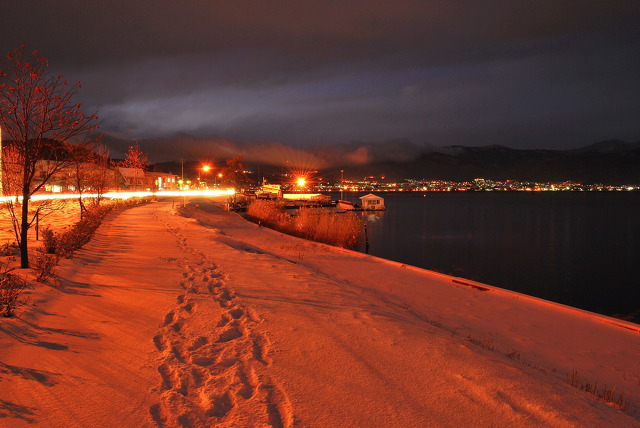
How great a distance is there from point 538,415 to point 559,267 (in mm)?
25260

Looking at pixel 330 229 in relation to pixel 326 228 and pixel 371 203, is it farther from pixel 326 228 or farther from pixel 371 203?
pixel 371 203

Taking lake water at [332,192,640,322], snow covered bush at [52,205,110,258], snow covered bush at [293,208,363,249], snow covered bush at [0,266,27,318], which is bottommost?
lake water at [332,192,640,322]

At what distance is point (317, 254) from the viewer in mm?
17125

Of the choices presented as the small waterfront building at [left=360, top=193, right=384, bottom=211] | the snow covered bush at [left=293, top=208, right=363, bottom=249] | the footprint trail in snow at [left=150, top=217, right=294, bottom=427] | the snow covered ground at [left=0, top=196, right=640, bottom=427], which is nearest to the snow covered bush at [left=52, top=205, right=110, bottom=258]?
the snow covered ground at [left=0, top=196, right=640, bottom=427]

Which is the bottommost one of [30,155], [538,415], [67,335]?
[538,415]

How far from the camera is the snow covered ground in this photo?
353 cm

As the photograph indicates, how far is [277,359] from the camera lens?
465 cm

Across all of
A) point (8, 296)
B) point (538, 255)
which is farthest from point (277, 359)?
point (538, 255)

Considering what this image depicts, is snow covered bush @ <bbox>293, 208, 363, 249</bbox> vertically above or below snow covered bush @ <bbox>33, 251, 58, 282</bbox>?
below

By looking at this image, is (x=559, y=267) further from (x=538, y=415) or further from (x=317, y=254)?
(x=538, y=415)

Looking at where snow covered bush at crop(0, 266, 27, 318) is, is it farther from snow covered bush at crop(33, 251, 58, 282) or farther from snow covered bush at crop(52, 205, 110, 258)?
snow covered bush at crop(52, 205, 110, 258)

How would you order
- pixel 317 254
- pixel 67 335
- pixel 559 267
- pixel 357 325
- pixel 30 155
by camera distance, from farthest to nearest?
pixel 559 267 → pixel 317 254 → pixel 30 155 → pixel 357 325 → pixel 67 335

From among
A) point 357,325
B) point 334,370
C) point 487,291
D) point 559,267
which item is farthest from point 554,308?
→ point 559,267

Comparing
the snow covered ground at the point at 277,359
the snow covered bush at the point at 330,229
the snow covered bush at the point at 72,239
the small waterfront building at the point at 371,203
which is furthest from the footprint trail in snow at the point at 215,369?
the small waterfront building at the point at 371,203
